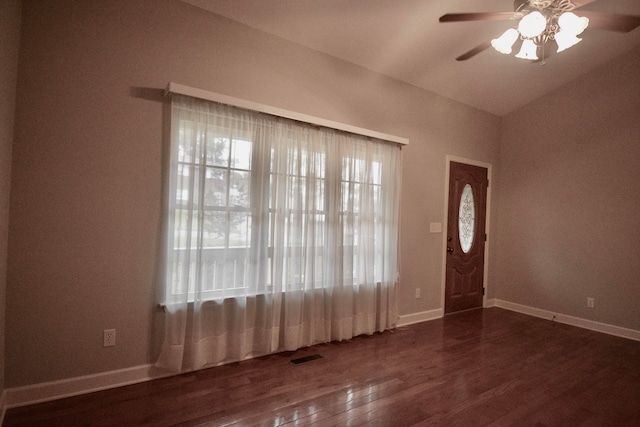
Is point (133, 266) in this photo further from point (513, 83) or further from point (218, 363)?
point (513, 83)

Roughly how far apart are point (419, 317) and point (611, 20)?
11.3 ft

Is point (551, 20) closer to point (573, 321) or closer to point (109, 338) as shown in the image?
point (573, 321)

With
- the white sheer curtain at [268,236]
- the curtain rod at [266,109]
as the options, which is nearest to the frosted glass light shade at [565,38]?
the curtain rod at [266,109]

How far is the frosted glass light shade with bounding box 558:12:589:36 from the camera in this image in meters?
1.96

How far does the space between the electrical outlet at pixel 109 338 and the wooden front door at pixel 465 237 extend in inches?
156

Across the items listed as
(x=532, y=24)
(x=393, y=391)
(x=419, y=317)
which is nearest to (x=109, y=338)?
(x=393, y=391)

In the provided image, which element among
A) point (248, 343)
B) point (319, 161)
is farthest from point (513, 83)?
point (248, 343)

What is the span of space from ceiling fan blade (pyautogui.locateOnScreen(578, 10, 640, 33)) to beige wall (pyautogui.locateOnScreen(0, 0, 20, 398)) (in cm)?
357

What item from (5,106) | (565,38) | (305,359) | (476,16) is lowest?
(305,359)

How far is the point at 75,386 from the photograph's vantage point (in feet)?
7.08

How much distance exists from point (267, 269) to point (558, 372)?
279cm

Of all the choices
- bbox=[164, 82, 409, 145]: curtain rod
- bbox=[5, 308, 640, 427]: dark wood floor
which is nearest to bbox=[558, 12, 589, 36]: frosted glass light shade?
bbox=[164, 82, 409, 145]: curtain rod

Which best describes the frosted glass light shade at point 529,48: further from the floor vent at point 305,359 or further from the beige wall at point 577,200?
the floor vent at point 305,359

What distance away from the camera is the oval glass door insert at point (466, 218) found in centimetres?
459
